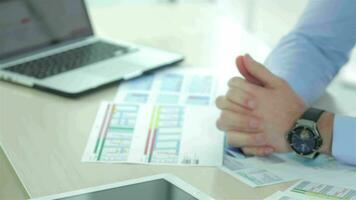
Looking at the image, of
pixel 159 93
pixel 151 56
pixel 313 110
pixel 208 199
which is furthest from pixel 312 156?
pixel 151 56

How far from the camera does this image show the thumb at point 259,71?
1.08 meters

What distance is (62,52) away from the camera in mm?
1424

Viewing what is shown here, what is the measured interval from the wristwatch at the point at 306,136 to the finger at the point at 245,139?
0.14 feet

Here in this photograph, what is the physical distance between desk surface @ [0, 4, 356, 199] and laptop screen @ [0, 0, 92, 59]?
0.36 ft

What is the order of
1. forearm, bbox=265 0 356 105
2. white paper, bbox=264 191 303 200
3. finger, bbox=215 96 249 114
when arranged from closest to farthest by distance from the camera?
white paper, bbox=264 191 303 200, finger, bbox=215 96 249 114, forearm, bbox=265 0 356 105

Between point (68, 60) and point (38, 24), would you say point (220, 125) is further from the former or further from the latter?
point (38, 24)

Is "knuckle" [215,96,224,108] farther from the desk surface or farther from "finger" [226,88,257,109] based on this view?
the desk surface

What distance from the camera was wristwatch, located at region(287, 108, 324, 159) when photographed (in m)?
1.00

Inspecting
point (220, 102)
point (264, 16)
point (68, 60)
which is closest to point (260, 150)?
point (220, 102)

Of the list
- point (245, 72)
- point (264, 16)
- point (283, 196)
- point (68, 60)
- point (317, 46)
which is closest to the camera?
point (283, 196)

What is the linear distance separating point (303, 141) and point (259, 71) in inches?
5.8

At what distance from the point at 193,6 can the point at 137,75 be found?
1.77 feet

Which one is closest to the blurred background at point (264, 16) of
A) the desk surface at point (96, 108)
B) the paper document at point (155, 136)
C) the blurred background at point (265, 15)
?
the blurred background at point (265, 15)

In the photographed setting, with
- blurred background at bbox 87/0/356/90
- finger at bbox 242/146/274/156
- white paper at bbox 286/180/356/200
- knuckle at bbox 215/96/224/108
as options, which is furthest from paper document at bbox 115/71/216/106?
blurred background at bbox 87/0/356/90
